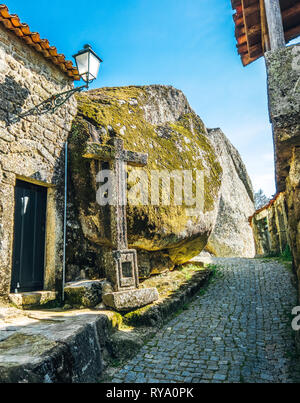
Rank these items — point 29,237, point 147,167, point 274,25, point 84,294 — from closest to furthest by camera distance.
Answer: point 274,25
point 84,294
point 29,237
point 147,167

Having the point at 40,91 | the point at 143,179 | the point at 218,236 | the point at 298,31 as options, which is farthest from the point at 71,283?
the point at 218,236

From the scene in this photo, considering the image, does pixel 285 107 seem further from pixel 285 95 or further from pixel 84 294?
pixel 84 294

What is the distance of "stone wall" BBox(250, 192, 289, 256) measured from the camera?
920 cm

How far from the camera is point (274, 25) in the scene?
3.41 m

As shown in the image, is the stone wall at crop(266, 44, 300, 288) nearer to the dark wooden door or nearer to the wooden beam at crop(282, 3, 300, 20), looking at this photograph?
the wooden beam at crop(282, 3, 300, 20)

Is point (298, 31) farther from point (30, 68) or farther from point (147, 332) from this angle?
point (147, 332)

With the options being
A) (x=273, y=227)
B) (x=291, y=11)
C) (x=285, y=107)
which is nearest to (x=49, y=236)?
(x=285, y=107)

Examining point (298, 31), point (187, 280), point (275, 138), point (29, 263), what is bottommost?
point (187, 280)

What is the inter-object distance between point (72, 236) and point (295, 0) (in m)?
4.92

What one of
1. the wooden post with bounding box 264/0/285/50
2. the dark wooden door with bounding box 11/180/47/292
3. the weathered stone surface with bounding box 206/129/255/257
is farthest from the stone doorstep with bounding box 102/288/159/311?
the weathered stone surface with bounding box 206/129/255/257

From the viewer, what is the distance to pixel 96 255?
503 centimetres

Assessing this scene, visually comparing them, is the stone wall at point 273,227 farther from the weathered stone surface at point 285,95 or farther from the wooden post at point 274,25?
the weathered stone surface at point 285,95

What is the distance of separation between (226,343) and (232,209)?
1486 cm

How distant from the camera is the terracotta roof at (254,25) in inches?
174
